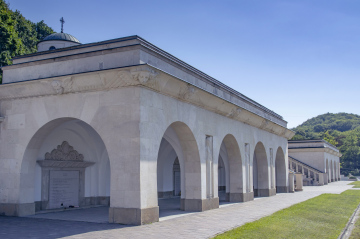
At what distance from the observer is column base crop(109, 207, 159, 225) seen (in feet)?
47.2

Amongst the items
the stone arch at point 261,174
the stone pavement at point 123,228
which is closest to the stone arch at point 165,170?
the stone arch at point 261,174

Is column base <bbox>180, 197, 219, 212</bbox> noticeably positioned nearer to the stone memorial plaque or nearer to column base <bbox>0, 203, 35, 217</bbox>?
the stone memorial plaque

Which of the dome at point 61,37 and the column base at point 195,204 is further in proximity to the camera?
the dome at point 61,37

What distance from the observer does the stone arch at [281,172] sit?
3572cm

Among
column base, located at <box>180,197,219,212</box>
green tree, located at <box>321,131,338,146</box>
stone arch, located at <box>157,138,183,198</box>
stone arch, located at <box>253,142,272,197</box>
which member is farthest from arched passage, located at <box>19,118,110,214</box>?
green tree, located at <box>321,131,338,146</box>

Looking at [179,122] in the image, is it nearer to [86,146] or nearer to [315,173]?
[86,146]

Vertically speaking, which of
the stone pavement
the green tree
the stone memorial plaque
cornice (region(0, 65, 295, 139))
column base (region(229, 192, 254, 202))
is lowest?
the stone pavement

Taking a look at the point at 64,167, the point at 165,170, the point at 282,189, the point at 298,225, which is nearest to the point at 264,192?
the point at 282,189

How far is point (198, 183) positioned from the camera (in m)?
19.3

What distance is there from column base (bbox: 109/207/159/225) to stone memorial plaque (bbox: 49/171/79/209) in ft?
18.2

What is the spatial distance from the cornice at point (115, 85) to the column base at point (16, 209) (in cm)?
478

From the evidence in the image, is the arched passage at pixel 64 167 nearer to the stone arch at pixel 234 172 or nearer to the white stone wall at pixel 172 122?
the white stone wall at pixel 172 122

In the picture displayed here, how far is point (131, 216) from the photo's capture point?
47.5 ft

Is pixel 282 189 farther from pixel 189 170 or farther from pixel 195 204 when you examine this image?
pixel 189 170
